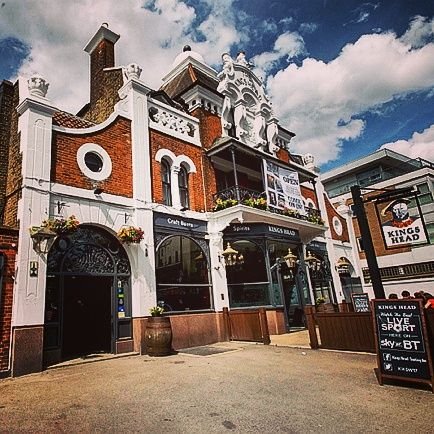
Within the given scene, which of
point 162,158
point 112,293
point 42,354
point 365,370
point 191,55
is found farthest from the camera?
point 191,55

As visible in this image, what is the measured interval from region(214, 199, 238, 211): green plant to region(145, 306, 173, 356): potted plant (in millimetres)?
5337

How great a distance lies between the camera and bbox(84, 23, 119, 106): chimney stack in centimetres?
1466

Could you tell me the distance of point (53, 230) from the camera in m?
8.28

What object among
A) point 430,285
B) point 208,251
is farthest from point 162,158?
point 430,285

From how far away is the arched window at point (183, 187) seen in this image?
13188mm

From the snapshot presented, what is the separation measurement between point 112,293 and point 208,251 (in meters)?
4.35

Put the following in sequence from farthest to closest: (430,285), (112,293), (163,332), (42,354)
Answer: (430,285) → (112,293) → (163,332) → (42,354)

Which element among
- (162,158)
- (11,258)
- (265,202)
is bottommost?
(11,258)

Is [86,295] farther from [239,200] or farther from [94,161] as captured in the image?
[239,200]

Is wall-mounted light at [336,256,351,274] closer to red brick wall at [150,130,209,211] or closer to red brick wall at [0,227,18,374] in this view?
red brick wall at [150,130,209,211]

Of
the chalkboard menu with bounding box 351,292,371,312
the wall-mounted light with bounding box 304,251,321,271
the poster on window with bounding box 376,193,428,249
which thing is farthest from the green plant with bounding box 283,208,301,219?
the poster on window with bounding box 376,193,428,249

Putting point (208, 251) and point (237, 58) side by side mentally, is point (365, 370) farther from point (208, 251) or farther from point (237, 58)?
point (237, 58)

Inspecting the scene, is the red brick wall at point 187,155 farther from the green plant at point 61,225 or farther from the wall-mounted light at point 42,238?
the wall-mounted light at point 42,238

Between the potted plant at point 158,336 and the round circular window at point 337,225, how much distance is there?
15492mm
